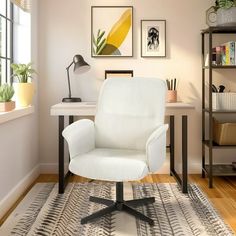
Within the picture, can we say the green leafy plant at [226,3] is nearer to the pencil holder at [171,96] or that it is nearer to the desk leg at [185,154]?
the pencil holder at [171,96]

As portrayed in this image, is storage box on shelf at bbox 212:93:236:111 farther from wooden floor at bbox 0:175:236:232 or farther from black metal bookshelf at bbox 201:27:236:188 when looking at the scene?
wooden floor at bbox 0:175:236:232

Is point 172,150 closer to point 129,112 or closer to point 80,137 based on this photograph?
point 129,112

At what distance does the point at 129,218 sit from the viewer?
2.27 metres

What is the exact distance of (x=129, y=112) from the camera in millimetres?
2508

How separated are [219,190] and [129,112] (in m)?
1.17

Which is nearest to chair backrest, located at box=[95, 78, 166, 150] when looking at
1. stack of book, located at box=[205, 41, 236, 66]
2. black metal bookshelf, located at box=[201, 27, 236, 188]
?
black metal bookshelf, located at box=[201, 27, 236, 188]

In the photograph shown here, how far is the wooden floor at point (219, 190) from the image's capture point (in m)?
2.39

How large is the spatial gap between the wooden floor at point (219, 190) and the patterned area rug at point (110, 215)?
68 millimetres

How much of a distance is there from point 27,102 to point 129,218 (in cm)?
136

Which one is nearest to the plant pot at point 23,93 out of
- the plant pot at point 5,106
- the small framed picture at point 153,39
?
the plant pot at point 5,106

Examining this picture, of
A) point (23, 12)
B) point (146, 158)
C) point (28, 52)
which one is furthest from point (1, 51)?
point (146, 158)

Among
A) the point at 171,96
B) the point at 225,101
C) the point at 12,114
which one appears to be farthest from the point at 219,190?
the point at 12,114

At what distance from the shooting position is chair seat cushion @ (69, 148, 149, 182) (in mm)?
1983

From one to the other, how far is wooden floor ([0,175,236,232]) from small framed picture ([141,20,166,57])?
1.29 m
